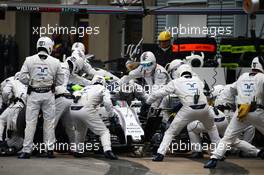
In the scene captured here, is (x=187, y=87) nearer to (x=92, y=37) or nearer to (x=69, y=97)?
(x=69, y=97)

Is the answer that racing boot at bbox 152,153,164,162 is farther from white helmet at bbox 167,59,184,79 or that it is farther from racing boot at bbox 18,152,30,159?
racing boot at bbox 18,152,30,159

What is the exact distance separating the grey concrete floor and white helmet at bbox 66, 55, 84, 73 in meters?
2.53

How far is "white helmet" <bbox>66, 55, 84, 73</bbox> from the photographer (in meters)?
18.6

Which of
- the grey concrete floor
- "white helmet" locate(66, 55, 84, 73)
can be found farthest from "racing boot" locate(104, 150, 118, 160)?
"white helmet" locate(66, 55, 84, 73)

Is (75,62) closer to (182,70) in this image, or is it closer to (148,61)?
(148,61)

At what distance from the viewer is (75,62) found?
61.4 ft

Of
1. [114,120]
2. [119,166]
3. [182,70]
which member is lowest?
[119,166]

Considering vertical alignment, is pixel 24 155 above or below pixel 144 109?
below

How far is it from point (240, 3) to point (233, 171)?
11559mm

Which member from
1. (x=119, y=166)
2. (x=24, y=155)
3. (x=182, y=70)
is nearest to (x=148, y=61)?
(x=182, y=70)

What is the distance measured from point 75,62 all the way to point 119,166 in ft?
12.9

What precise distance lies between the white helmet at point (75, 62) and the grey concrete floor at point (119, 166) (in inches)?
99.7

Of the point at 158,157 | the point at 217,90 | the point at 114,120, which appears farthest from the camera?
the point at 217,90

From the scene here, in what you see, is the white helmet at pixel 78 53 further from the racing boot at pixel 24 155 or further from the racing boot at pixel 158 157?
the racing boot at pixel 158 157
